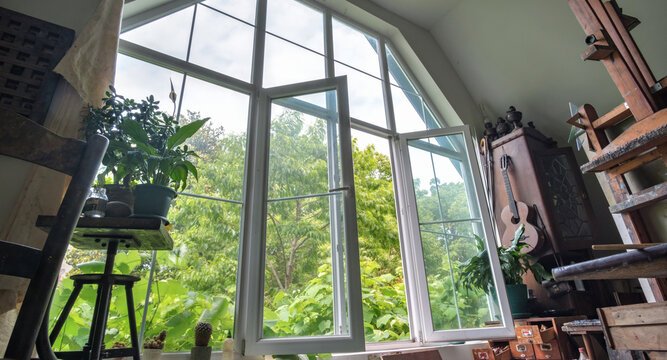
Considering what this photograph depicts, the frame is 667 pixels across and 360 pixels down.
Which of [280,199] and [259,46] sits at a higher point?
[259,46]

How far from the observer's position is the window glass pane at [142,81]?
2.17 meters

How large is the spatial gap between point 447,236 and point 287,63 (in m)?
2.04

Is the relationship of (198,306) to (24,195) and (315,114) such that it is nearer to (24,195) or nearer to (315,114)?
(24,195)

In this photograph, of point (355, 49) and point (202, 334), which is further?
point (355, 49)

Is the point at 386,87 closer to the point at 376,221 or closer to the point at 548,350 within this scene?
the point at 548,350

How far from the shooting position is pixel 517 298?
8.50 ft

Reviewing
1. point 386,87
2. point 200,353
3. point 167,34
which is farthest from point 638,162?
point 167,34

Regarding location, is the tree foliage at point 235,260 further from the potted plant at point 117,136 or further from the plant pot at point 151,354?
the potted plant at point 117,136

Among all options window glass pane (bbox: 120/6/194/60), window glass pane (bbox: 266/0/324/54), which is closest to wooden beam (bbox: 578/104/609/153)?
window glass pane (bbox: 266/0/324/54)

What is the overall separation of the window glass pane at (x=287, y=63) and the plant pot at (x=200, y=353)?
1.93 m

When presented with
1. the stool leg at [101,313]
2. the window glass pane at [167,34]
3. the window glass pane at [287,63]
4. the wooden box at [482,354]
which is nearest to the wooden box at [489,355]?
the wooden box at [482,354]

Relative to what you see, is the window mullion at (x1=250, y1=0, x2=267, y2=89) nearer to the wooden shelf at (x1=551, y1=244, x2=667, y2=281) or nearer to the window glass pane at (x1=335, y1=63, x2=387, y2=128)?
the window glass pane at (x1=335, y1=63, x2=387, y2=128)

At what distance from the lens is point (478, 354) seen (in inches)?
95.7

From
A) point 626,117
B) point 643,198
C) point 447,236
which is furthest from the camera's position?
point 447,236
